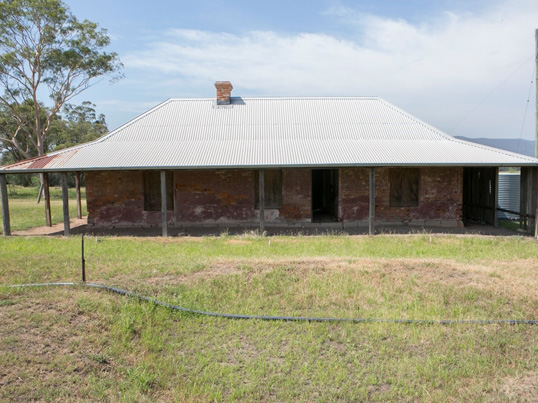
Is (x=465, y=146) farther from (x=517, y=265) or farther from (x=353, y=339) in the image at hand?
(x=353, y=339)

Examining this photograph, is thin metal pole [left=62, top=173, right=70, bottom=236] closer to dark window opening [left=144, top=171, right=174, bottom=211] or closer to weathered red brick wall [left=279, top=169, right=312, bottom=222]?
dark window opening [left=144, top=171, right=174, bottom=211]

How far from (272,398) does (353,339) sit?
168cm

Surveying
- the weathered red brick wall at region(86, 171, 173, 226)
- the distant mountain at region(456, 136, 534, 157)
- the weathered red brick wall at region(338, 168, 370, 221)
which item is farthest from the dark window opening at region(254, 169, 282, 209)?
the distant mountain at region(456, 136, 534, 157)

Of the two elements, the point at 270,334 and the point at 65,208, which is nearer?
the point at 270,334

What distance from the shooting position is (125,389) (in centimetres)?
501

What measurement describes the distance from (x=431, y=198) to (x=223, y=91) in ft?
30.6

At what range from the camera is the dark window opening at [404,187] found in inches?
608

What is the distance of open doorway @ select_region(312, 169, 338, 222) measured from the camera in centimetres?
1591

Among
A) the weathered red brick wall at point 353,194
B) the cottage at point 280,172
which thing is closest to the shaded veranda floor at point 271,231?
the cottage at point 280,172

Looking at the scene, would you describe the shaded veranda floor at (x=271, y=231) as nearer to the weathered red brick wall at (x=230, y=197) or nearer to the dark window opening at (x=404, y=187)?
the weathered red brick wall at (x=230, y=197)

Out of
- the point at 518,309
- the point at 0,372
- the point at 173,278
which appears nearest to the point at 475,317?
the point at 518,309

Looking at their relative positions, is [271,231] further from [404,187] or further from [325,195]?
[404,187]

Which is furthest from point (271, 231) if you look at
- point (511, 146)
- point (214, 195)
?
point (511, 146)

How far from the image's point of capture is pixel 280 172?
1534cm
